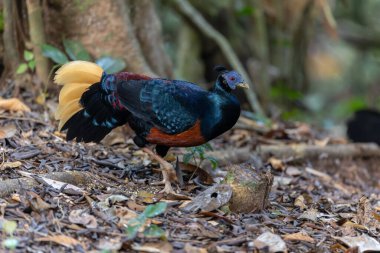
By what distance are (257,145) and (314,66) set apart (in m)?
10.5

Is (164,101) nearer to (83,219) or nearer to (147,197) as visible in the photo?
(147,197)

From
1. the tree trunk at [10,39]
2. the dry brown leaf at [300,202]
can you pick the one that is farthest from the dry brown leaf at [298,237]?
the tree trunk at [10,39]

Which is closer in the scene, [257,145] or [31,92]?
[31,92]

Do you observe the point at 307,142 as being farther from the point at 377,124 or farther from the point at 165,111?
the point at 165,111

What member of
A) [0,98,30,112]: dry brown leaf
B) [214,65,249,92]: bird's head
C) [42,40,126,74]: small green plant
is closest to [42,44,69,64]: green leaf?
[42,40,126,74]: small green plant

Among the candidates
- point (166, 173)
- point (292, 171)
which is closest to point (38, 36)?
point (166, 173)

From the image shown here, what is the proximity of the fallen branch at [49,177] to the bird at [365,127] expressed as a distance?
437 cm

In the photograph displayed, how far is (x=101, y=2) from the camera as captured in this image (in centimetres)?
595

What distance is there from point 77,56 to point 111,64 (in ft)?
1.09

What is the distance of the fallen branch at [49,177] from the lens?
3910 millimetres

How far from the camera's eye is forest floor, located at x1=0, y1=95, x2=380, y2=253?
3457mm

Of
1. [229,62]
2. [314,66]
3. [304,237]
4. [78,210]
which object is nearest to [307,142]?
[229,62]

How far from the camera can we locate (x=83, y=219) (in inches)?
143

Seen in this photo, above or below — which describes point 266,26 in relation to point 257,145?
above
